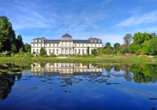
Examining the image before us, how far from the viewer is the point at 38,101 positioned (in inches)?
212

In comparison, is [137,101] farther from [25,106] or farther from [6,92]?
[6,92]

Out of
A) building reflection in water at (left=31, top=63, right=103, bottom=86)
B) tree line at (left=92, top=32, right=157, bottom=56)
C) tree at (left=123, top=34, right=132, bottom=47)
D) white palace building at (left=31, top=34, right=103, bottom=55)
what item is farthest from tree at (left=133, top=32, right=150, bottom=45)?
building reflection in water at (left=31, top=63, right=103, bottom=86)

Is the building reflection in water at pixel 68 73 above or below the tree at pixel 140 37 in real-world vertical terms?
below

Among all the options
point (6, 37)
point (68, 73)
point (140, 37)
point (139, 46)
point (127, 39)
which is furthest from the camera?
point (127, 39)

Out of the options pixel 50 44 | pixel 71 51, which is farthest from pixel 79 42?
pixel 50 44

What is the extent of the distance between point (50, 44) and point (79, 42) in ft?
42.0

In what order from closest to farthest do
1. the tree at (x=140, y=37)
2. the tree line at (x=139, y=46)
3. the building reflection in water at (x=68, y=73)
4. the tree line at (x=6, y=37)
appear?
the building reflection in water at (x=68, y=73)
the tree line at (x=6, y=37)
the tree line at (x=139, y=46)
the tree at (x=140, y=37)

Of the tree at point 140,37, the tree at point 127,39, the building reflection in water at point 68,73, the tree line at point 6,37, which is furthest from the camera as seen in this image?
the tree at point 127,39

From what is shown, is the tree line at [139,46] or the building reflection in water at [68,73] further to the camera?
the tree line at [139,46]

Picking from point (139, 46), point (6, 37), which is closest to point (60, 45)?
point (6, 37)

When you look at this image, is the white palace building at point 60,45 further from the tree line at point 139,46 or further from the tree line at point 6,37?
the tree line at point 6,37

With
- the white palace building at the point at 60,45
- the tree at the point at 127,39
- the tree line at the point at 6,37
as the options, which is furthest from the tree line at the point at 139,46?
the tree line at the point at 6,37

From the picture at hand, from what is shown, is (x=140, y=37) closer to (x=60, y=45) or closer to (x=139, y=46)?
(x=139, y=46)

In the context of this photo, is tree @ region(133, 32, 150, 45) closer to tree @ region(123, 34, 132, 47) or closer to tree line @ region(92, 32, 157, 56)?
tree line @ region(92, 32, 157, 56)
